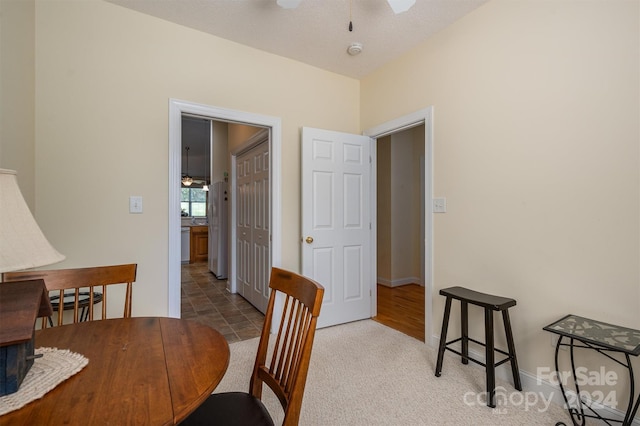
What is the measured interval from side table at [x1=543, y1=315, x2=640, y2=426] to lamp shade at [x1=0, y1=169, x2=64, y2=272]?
211cm

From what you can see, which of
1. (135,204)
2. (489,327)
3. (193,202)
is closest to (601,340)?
(489,327)

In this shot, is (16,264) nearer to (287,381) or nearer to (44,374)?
(44,374)

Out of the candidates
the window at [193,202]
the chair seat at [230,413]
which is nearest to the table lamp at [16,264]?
the chair seat at [230,413]

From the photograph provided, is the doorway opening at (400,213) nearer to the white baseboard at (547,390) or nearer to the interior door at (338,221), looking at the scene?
the interior door at (338,221)

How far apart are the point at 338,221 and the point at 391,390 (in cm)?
163

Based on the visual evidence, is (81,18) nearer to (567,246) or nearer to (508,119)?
(508,119)

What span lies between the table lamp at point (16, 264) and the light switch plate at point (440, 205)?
8.17 feet

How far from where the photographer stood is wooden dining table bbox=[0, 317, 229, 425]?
2.23 ft

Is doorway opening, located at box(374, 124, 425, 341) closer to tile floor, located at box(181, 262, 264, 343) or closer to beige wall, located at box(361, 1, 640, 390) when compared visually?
tile floor, located at box(181, 262, 264, 343)

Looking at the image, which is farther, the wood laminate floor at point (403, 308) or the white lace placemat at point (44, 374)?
the wood laminate floor at point (403, 308)

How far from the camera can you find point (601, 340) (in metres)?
1.48

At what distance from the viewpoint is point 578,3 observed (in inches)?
71.6

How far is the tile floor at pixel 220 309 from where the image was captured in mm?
3082

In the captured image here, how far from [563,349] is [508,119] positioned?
1508 mm
